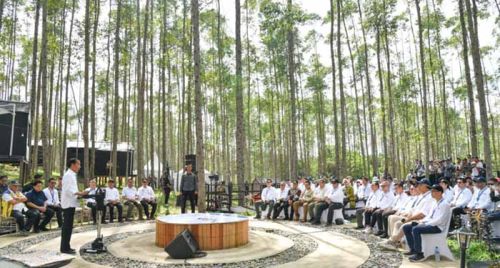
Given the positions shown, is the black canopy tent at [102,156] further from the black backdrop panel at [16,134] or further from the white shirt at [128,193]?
the white shirt at [128,193]

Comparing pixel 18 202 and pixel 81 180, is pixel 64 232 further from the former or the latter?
pixel 81 180

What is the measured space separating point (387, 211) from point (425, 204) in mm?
1605

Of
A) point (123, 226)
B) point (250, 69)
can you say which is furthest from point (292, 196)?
point (250, 69)

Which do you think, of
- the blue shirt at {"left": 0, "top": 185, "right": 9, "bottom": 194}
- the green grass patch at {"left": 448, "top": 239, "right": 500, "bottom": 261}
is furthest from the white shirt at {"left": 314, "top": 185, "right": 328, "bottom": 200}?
the blue shirt at {"left": 0, "top": 185, "right": 9, "bottom": 194}

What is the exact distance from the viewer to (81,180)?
2084 centimetres

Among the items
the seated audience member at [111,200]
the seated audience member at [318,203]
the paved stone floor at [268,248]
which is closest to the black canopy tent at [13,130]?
the seated audience member at [111,200]

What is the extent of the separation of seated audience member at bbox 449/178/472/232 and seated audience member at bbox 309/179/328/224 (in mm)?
2781

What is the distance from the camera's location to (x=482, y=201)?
7.31 m

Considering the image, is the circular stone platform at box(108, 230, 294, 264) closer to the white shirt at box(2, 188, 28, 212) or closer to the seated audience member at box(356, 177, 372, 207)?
the white shirt at box(2, 188, 28, 212)

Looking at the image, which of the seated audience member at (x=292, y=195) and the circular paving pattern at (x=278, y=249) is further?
the seated audience member at (x=292, y=195)

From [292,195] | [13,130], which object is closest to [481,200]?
[292,195]

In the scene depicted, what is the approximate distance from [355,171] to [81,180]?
2294cm

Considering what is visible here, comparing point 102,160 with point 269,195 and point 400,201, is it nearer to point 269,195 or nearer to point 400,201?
point 269,195

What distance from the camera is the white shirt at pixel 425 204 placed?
234 inches
